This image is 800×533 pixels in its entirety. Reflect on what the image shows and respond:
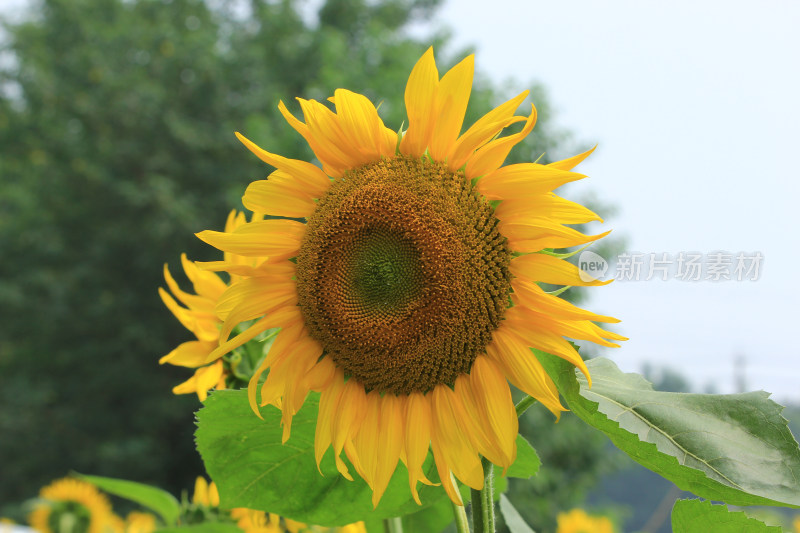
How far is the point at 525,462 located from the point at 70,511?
1628 mm

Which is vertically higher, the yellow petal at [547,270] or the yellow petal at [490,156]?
the yellow petal at [490,156]

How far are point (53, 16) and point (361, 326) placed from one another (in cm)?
1350

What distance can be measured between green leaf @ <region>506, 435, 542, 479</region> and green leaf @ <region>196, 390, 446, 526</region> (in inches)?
3.5

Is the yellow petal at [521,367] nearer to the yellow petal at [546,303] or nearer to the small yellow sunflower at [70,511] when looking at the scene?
the yellow petal at [546,303]

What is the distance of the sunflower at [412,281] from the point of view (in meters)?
0.50

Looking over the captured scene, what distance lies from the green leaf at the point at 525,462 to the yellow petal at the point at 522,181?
0.79 ft

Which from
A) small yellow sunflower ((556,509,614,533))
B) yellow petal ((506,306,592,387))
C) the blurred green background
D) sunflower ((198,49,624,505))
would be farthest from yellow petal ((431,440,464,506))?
the blurred green background

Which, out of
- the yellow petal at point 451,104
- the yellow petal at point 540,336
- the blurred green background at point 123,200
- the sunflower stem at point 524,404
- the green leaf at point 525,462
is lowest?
the green leaf at point 525,462

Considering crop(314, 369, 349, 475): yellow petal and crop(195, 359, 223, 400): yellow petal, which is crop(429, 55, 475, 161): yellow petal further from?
crop(195, 359, 223, 400): yellow petal

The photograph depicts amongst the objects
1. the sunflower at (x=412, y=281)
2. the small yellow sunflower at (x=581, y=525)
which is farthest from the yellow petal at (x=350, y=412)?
the small yellow sunflower at (x=581, y=525)

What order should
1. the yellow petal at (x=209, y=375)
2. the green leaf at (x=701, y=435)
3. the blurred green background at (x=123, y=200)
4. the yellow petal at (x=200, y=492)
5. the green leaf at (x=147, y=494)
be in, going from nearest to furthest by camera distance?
the green leaf at (x=701, y=435) < the yellow petal at (x=209, y=375) < the green leaf at (x=147, y=494) < the yellow petal at (x=200, y=492) < the blurred green background at (x=123, y=200)

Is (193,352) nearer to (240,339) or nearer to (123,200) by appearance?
(240,339)

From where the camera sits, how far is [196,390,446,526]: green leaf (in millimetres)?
617

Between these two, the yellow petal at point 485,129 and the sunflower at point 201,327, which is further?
the sunflower at point 201,327
